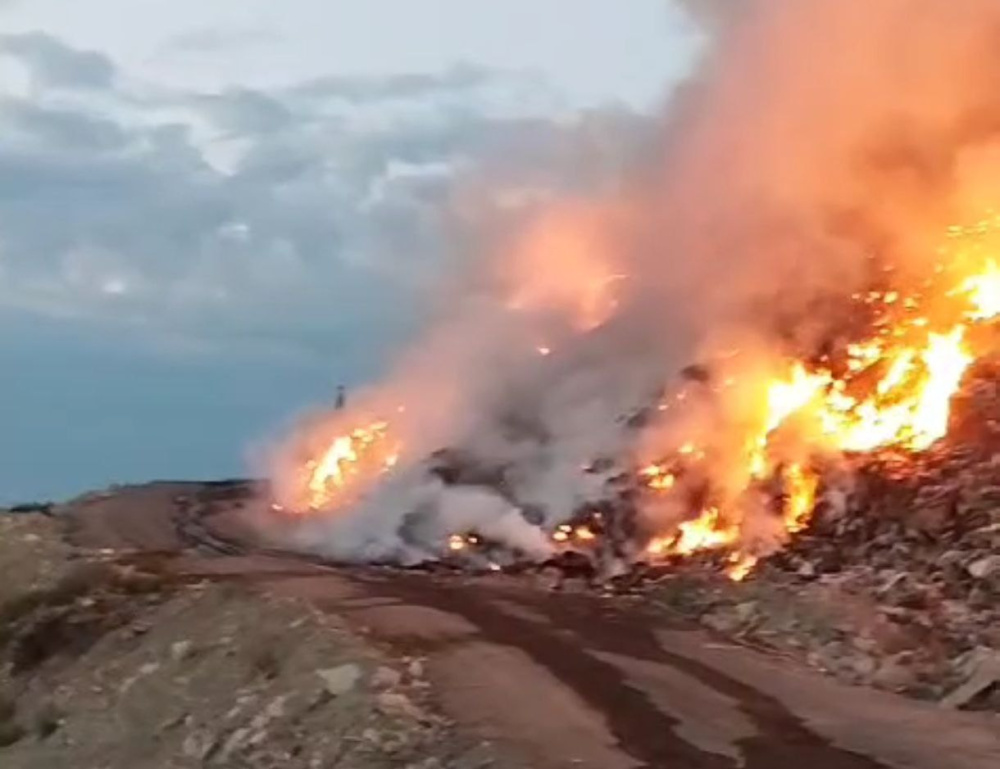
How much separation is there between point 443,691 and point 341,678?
4.94 ft

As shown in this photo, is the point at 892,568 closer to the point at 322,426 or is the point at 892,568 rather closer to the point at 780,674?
the point at 780,674

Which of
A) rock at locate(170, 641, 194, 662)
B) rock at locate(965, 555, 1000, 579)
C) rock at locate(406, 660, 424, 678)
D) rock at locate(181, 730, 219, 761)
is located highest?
rock at locate(965, 555, 1000, 579)

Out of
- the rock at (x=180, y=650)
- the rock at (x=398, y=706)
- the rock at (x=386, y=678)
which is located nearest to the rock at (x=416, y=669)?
the rock at (x=386, y=678)

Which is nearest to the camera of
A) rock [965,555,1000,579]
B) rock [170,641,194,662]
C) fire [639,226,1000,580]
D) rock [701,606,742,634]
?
rock [170,641,194,662]

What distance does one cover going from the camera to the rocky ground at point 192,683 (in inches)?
848

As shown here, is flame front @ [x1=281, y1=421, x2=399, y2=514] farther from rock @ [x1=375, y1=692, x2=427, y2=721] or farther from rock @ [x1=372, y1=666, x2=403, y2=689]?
rock @ [x1=375, y1=692, x2=427, y2=721]

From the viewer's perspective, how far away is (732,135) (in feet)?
190

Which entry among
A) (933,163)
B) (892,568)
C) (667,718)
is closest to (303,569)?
(892,568)

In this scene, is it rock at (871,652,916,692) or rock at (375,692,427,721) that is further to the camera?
rock at (871,652,916,692)

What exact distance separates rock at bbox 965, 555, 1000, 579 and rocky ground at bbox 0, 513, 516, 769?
43.4ft

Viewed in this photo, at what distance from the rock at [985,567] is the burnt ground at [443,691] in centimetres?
605

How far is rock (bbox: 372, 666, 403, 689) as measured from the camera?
22.7 metres

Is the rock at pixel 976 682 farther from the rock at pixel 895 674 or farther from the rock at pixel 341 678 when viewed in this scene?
the rock at pixel 341 678

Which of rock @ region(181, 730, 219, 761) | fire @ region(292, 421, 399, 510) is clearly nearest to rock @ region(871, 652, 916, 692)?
rock @ region(181, 730, 219, 761)
